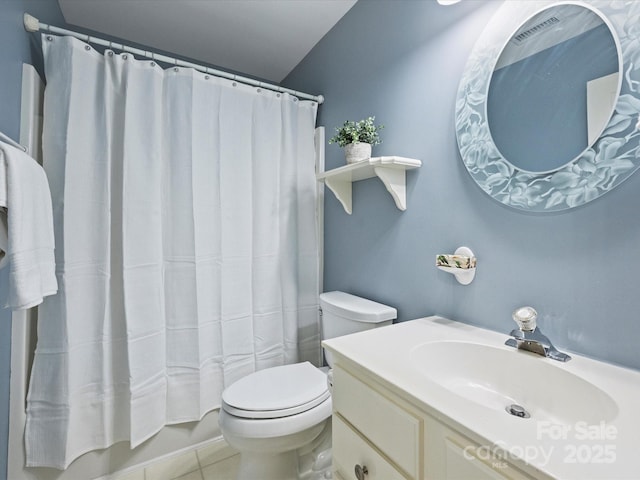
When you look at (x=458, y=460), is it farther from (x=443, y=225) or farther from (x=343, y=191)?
(x=343, y=191)

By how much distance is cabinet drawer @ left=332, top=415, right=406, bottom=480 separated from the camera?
713 millimetres

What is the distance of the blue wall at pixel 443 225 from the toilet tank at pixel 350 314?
0.08m

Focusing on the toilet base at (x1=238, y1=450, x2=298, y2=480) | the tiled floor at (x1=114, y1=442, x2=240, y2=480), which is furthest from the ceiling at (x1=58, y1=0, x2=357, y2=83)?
the tiled floor at (x1=114, y1=442, x2=240, y2=480)

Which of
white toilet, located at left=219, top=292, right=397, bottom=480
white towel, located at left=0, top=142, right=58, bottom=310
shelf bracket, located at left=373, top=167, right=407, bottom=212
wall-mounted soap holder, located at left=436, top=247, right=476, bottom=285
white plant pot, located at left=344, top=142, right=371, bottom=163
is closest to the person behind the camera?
white towel, located at left=0, top=142, right=58, bottom=310

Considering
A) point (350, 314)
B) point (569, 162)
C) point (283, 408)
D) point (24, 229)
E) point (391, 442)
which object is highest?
point (569, 162)

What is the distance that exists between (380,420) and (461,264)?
1.89 feet

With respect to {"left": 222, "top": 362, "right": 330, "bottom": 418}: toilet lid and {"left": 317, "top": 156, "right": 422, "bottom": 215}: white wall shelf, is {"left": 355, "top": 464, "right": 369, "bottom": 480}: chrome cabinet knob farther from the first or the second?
{"left": 317, "top": 156, "right": 422, "bottom": 215}: white wall shelf

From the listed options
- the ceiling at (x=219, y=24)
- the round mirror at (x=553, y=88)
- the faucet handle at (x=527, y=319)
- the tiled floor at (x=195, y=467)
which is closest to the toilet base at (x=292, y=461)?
the tiled floor at (x=195, y=467)

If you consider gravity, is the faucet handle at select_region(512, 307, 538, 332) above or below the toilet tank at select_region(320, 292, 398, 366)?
above

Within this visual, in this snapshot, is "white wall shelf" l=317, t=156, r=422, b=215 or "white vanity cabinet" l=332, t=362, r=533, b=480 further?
"white wall shelf" l=317, t=156, r=422, b=215

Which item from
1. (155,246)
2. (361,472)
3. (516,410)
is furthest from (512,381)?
(155,246)

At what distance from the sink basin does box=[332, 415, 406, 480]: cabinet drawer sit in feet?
0.76

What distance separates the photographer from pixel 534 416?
2.45 ft

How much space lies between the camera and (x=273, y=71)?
2340mm
